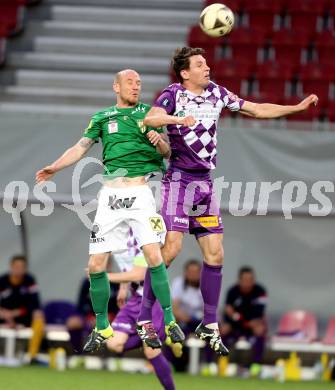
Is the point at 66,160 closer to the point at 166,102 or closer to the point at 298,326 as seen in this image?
the point at 166,102

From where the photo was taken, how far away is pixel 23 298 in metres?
16.5

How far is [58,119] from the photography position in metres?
14.8

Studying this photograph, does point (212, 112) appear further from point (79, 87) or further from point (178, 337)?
point (79, 87)

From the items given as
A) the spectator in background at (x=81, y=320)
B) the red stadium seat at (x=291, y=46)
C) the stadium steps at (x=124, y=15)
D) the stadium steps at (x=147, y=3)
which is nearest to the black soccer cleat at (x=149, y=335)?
the spectator in background at (x=81, y=320)

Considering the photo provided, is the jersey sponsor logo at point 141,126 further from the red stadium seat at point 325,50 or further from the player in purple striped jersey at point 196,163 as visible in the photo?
the red stadium seat at point 325,50

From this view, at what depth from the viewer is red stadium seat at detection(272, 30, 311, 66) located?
Result: 18.6 m

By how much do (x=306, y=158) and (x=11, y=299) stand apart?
459 centimetres

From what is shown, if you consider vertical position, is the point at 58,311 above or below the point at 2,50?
below

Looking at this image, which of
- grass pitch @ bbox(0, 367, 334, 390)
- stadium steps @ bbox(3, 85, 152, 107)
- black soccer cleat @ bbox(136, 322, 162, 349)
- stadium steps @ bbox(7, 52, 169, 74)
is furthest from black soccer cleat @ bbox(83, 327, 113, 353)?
stadium steps @ bbox(7, 52, 169, 74)

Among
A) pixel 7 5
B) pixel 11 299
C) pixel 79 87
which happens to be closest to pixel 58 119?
pixel 11 299

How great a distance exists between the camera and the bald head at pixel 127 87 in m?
10.3

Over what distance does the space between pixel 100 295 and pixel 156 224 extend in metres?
0.80

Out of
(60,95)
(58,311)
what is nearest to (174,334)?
(58,311)

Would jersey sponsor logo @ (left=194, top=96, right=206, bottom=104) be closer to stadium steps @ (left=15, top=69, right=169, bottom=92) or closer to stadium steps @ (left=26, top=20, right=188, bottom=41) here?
stadium steps @ (left=15, top=69, right=169, bottom=92)
